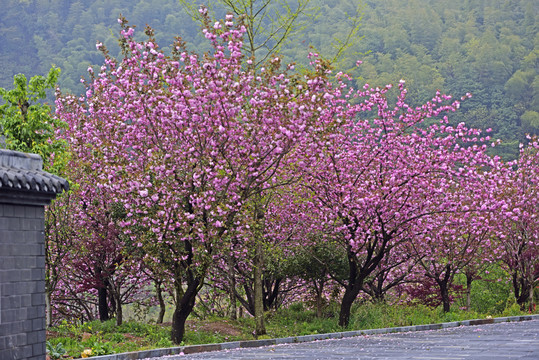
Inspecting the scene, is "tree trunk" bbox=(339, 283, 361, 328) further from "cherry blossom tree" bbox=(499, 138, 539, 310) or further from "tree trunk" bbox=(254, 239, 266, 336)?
"cherry blossom tree" bbox=(499, 138, 539, 310)

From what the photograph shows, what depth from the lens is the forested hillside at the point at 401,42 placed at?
89.2 meters

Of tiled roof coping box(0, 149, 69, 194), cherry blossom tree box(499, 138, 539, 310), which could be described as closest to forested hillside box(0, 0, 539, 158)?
cherry blossom tree box(499, 138, 539, 310)

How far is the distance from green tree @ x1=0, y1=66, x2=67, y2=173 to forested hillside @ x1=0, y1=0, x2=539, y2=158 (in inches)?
2409

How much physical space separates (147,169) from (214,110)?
7.47ft

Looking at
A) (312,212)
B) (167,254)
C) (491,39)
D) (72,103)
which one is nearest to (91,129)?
(72,103)

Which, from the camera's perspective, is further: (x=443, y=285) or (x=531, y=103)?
(x=531, y=103)

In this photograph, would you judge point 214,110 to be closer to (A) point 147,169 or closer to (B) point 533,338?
(A) point 147,169

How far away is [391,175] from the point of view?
2134cm

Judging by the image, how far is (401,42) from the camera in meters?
104

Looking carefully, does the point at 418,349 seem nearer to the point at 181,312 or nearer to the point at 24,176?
the point at 181,312

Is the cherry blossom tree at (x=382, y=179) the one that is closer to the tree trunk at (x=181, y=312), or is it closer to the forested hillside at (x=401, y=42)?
the tree trunk at (x=181, y=312)

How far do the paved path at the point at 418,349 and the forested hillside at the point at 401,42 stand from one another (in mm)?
65536

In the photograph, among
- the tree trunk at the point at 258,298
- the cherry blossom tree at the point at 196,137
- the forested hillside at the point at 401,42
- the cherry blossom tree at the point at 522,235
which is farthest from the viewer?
the forested hillside at the point at 401,42

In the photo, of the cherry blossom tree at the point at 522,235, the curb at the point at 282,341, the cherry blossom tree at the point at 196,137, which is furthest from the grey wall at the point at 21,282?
the cherry blossom tree at the point at 522,235
